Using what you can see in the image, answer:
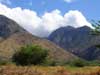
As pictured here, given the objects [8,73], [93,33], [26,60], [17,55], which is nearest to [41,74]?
[8,73]

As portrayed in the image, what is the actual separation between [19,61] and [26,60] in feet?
6.52

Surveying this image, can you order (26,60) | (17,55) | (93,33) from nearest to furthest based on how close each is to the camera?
(93,33)
(26,60)
(17,55)

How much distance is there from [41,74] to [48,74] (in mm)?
590

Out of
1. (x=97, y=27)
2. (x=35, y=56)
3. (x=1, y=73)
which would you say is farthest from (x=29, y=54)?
(x=1, y=73)

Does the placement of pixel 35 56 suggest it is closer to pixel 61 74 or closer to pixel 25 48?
pixel 25 48

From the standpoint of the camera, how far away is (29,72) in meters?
21.3

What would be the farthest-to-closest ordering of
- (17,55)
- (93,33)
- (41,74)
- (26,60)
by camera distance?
1. (17,55)
2. (26,60)
3. (93,33)
4. (41,74)

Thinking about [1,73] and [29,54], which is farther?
[29,54]

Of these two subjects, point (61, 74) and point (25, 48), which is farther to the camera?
point (25, 48)

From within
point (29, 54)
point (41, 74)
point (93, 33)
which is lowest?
point (41, 74)

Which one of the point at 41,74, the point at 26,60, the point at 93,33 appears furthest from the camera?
the point at 26,60

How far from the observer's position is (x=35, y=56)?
95375 millimetres

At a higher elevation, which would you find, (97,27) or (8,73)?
(97,27)

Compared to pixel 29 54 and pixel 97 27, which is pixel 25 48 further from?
pixel 97 27
